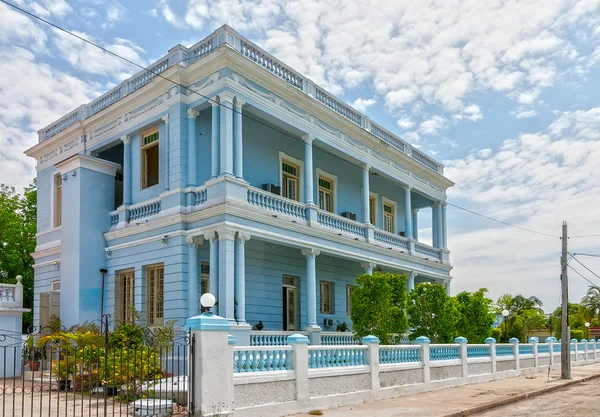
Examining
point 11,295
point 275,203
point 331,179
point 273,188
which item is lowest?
point 11,295

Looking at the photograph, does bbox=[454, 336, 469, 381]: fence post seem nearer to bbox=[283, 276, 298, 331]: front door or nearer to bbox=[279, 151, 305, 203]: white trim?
bbox=[283, 276, 298, 331]: front door

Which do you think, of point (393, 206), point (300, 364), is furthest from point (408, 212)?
point (300, 364)

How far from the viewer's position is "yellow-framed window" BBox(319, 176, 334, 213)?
2305 cm

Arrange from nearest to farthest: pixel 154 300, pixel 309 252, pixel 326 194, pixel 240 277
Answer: pixel 240 277 → pixel 154 300 → pixel 309 252 → pixel 326 194

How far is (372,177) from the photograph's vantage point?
25625mm

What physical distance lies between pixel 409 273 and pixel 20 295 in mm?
13836

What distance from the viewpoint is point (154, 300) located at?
1789 cm

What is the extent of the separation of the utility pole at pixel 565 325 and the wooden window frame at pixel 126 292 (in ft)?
44.8

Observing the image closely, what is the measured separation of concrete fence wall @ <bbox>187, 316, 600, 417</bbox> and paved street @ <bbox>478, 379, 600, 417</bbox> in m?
2.31

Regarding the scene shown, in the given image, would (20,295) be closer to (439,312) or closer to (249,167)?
(249,167)

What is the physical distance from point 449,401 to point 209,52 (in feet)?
33.9

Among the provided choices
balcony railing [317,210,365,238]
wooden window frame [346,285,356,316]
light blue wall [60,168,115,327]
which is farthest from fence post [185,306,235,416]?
wooden window frame [346,285,356,316]

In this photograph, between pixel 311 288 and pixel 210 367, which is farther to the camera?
pixel 311 288

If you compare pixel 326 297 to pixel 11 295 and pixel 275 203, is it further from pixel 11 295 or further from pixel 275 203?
pixel 11 295
